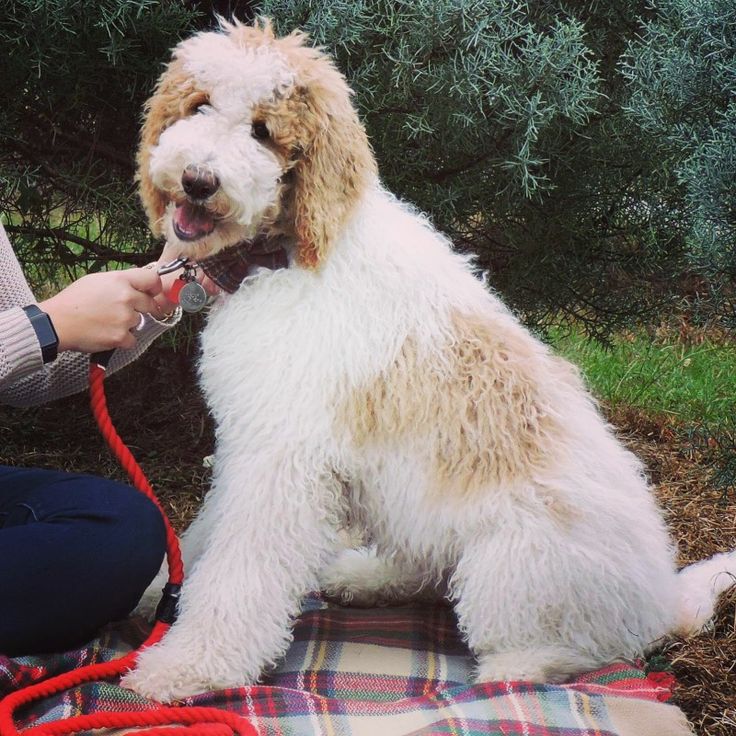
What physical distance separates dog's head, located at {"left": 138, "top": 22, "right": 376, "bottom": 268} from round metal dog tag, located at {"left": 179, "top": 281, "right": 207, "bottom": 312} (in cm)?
14

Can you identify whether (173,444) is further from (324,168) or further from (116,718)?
(324,168)

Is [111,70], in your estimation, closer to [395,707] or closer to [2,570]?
[2,570]

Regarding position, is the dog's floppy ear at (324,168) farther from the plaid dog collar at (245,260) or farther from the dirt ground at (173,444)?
the dirt ground at (173,444)

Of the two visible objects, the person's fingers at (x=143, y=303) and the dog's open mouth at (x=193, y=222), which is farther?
the person's fingers at (x=143, y=303)

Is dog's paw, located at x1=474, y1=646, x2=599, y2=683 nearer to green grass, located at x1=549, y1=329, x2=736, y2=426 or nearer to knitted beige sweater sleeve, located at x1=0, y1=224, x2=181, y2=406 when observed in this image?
knitted beige sweater sleeve, located at x1=0, y1=224, x2=181, y2=406

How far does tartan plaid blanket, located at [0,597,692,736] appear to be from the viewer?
2248 millimetres

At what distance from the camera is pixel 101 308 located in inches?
95.5

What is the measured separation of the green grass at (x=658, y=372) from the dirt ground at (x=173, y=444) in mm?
123

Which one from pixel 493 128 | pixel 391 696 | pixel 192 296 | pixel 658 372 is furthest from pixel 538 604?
pixel 658 372

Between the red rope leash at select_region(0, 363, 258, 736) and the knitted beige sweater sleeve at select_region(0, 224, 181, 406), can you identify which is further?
the knitted beige sweater sleeve at select_region(0, 224, 181, 406)

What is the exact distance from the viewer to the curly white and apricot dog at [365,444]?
2.31 meters

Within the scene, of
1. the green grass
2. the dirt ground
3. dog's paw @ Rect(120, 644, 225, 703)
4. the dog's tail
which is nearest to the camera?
dog's paw @ Rect(120, 644, 225, 703)

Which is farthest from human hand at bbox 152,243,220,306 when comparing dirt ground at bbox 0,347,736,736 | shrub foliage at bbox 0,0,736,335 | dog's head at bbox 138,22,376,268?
dirt ground at bbox 0,347,736,736

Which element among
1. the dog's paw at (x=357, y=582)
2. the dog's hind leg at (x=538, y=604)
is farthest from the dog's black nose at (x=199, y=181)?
the dog's paw at (x=357, y=582)
